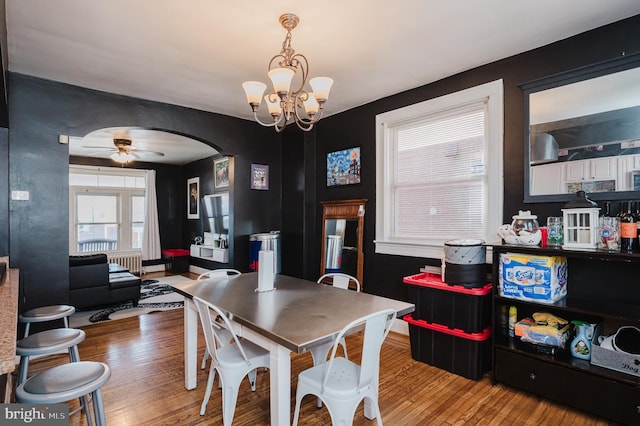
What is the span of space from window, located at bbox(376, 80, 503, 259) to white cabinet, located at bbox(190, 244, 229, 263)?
12.1 feet

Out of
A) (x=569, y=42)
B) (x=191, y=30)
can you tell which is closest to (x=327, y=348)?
(x=191, y=30)

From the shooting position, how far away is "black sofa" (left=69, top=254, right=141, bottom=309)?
4.28m

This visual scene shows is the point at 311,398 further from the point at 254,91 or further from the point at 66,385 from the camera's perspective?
the point at 254,91

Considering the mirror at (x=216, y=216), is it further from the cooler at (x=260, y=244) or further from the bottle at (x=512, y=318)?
the bottle at (x=512, y=318)

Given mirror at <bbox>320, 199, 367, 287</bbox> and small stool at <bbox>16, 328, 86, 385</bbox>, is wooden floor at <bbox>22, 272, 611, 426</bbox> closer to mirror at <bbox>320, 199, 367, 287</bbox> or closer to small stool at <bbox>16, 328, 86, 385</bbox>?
small stool at <bbox>16, 328, 86, 385</bbox>

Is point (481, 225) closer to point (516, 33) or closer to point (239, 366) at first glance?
point (516, 33)

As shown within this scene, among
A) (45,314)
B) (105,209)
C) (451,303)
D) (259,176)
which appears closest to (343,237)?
(259,176)

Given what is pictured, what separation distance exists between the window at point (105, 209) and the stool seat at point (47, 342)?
236 inches

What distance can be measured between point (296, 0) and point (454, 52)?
4.63 ft

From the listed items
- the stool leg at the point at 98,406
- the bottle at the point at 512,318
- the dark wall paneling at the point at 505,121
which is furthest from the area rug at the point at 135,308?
the bottle at the point at 512,318

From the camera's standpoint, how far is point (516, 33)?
8.07 feet

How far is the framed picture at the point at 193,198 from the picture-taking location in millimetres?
7664

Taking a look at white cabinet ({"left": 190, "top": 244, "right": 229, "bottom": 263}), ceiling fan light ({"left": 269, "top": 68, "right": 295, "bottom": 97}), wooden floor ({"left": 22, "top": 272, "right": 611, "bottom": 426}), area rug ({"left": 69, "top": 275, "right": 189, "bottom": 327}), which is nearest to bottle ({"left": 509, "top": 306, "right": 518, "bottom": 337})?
wooden floor ({"left": 22, "top": 272, "right": 611, "bottom": 426})

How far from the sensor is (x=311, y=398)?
2385mm
